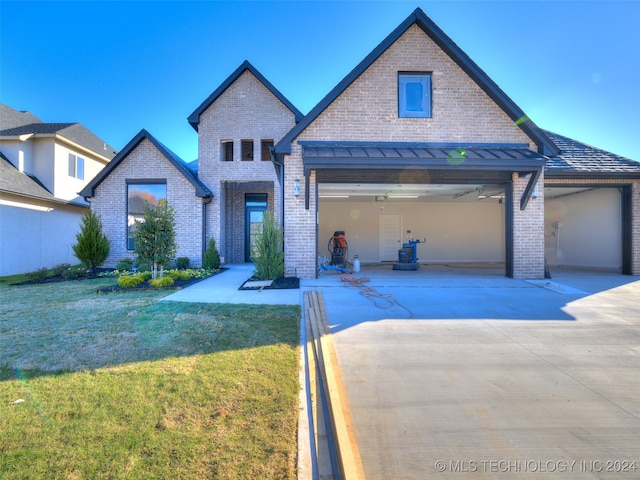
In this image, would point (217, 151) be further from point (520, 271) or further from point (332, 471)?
point (332, 471)

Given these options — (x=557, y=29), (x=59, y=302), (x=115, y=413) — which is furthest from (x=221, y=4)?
(x=115, y=413)

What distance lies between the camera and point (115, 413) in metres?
2.65

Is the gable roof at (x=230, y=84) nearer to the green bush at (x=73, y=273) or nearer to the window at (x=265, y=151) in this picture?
Result: the window at (x=265, y=151)

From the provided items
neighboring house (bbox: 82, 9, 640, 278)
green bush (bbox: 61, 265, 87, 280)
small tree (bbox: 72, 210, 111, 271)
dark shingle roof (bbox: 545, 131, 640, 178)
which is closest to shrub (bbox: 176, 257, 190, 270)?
neighboring house (bbox: 82, 9, 640, 278)

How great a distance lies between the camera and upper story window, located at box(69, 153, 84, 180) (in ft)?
53.1

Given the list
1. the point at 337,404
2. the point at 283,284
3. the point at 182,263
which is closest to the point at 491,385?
the point at 337,404

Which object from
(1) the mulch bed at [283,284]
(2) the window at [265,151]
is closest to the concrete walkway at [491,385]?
(1) the mulch bed at [283,284]

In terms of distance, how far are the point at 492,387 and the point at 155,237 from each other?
9.16 metres

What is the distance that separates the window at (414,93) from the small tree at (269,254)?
5.49 metres

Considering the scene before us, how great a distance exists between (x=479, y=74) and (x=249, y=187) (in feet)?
33.6

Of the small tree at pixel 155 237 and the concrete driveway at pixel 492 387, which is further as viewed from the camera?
the small tree at pixel 155 237

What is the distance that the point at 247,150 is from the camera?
48.1ft

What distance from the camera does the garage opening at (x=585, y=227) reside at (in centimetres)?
1111

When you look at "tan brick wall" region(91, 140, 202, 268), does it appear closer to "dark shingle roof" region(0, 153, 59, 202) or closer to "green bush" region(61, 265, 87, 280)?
"green bush" region(61, 265, 87, 280)
